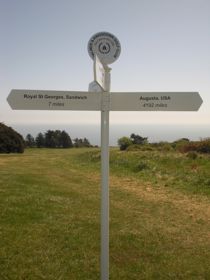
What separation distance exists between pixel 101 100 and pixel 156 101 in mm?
590

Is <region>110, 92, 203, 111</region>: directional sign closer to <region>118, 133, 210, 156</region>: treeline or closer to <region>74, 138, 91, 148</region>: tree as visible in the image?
<region>118, 133, 210, 156</region>: treeline

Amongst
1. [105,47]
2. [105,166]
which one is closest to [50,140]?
[105,47]

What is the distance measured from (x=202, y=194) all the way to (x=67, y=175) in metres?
6.73

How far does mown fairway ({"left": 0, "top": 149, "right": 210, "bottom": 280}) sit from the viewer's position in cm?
632

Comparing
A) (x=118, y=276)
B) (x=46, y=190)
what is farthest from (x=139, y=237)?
(x=46, y=190)

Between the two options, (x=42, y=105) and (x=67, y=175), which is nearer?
(x=42, y=105)

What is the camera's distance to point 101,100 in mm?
4637

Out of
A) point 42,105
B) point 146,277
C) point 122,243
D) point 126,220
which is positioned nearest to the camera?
point 42,105

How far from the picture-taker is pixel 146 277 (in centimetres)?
603

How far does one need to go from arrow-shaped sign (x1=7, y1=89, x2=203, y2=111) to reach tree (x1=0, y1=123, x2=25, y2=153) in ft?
93.2

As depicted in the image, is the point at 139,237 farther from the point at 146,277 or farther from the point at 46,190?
the point at 46,190

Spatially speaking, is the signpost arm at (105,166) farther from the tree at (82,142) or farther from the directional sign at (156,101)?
the tree at (82,142)

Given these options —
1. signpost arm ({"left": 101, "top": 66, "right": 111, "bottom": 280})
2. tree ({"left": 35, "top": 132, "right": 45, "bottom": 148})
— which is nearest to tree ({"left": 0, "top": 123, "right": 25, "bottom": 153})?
tree ({"left": 35, "top": 132, "right": 45, "bottom": 148})

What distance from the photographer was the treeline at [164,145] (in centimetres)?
2334
